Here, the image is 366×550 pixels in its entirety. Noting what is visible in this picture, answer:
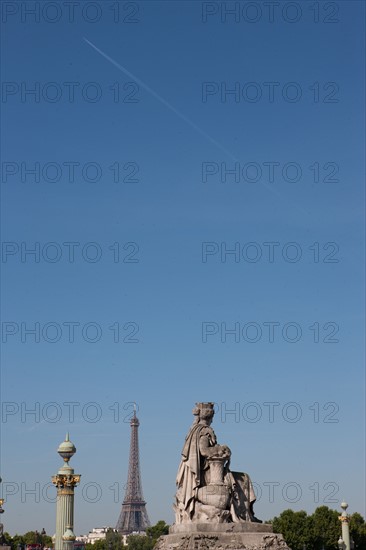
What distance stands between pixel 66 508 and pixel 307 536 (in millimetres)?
35697

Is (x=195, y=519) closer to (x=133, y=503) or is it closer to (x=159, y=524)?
(x=159, y=524)

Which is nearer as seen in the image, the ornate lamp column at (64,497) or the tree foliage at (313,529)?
the ornate lamp column at (64,497)

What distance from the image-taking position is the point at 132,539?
434 feet

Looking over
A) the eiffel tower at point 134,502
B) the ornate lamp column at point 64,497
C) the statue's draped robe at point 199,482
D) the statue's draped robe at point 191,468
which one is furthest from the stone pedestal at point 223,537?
the eiffel tower at point 134,502

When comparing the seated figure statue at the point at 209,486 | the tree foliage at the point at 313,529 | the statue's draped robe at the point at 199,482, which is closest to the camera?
the seated figure statue at the point at 209,486

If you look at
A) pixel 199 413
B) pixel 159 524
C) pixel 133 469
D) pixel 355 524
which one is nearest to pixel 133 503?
pixel 133 469

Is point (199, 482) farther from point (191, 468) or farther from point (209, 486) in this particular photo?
point (191, 468)

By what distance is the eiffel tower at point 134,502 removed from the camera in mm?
168000

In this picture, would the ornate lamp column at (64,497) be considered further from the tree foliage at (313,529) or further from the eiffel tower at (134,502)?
the eiffel tower at (134,502)

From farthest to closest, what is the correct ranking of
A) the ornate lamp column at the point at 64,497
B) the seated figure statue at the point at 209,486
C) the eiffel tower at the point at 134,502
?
the eiffel tower at the point at 134,502 → the ornate lamp column at the point at 64,497 → the seated figure statue at the point at 209,486

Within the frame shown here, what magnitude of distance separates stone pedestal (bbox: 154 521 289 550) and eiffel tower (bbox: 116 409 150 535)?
133 m

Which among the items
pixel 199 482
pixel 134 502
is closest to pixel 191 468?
pixel 199 482

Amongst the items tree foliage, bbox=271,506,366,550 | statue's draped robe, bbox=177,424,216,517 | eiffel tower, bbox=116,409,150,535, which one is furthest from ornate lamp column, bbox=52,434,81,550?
eiffel tower, bbox=116,409,150,535

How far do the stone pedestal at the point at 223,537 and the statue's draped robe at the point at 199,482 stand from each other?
0.66 m
